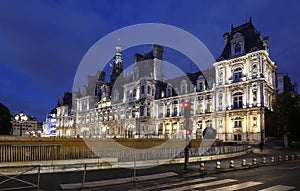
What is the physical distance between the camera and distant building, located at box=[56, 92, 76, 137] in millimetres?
103812

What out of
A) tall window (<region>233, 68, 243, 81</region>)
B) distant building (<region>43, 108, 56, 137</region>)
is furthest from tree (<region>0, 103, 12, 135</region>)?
distant building (<region>43, 108, 56, 137</region>)

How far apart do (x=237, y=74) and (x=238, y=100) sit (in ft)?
17.7

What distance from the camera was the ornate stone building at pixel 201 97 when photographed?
48062mm

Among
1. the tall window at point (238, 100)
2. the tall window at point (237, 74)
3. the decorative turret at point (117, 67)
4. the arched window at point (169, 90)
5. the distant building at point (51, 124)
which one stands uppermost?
the decorative turret at point (117, 67)

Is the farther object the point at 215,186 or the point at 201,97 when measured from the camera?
the point at 201,97

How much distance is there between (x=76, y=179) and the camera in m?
12.7

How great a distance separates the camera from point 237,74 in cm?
5184

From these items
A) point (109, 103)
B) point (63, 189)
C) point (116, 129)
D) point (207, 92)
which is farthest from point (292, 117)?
point (109, 103)

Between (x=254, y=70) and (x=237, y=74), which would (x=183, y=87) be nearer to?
(x=237, y=74)

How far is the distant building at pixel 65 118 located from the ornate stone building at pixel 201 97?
19.5 metres

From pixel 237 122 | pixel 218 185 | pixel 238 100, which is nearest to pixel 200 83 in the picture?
pixel 238 100

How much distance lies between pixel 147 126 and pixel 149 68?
53.3 feet

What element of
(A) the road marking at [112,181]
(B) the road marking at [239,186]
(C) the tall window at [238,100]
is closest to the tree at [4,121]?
(A) the road marking at [112,181]

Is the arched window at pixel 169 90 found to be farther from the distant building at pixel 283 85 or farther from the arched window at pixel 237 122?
the distant building at pixel 283 85
